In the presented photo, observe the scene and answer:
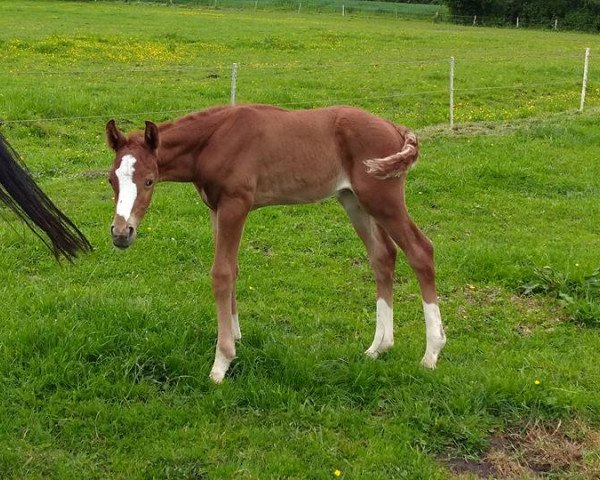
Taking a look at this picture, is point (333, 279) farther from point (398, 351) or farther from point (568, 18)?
point (568, 18)

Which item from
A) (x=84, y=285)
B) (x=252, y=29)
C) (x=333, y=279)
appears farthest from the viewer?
(x=252, y=29)

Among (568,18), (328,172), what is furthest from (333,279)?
(568,18)

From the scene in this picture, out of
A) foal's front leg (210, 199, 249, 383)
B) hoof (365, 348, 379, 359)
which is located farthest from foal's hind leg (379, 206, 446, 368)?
foal's front leg (210, 199, 249, 383)

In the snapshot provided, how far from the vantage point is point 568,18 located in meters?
52.7

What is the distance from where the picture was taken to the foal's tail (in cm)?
432

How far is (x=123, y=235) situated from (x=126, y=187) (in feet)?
0.94

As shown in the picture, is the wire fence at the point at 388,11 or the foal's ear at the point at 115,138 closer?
the foal's ear at the point at 115,138

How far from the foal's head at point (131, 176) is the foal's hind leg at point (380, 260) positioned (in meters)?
1.43

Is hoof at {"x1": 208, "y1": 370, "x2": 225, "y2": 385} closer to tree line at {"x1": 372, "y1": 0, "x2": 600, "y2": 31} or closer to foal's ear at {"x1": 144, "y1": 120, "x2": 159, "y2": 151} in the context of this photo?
foal's ear at {"x1": 144, "y1": 120, "x2": 159, "y2": 151}

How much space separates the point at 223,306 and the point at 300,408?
2.63ft

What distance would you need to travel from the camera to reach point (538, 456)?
12.5 ft

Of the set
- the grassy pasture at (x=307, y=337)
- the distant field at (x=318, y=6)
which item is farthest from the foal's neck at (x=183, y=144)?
the distant field at (x=318, y=6)

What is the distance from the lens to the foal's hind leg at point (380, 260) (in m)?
4.91

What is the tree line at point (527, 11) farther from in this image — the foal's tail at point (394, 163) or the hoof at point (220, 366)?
the hoof at point (220, 366)
